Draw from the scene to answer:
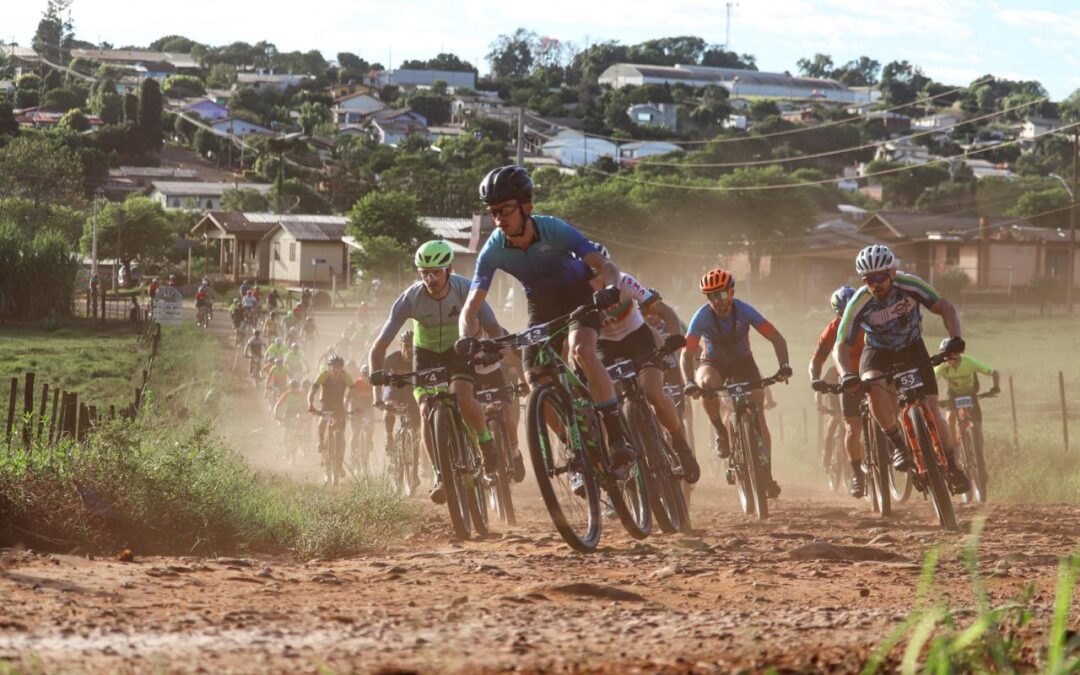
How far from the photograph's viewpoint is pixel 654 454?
34.1 feet

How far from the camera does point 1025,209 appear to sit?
107688 mm

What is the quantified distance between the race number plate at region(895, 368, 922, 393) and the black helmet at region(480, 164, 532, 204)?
3.77m

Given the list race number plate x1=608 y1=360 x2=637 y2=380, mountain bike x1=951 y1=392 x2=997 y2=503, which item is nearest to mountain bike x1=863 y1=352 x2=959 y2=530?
race number plate x1=608 y1=360 x2=637 y2=380

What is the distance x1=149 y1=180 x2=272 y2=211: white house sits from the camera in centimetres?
15050

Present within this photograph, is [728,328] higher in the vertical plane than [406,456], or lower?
higher

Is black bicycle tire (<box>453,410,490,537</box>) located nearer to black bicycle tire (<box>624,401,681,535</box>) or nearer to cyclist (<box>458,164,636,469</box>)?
black bicycle tire (<box>624,401,681,535</box>)

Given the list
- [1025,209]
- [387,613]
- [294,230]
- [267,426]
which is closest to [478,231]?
[267,426]

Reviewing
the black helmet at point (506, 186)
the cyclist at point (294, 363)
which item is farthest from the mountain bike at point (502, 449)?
the cyclist at point (294, 363)

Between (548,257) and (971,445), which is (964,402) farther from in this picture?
(548,257)

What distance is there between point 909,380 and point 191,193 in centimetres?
14474

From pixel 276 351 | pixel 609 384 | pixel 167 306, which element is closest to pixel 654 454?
pixel 609 384

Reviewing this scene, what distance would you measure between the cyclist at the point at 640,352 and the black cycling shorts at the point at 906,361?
187 cm

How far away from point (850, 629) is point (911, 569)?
2678mm

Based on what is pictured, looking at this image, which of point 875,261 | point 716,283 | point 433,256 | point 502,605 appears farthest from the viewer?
point 716,283
